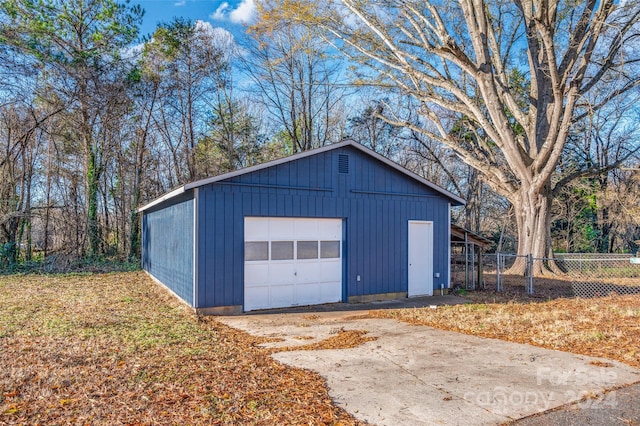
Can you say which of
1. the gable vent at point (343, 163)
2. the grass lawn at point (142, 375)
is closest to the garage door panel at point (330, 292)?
the gable vent at point (343, 163)

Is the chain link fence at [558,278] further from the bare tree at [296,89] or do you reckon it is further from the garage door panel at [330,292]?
the bare tree at [296,89]

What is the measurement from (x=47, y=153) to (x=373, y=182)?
1614cm

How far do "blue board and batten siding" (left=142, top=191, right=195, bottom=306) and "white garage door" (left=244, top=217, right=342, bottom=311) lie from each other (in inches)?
43.9

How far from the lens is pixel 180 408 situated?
143 inches

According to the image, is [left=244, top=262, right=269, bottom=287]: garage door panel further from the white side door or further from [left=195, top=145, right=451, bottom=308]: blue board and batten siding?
the white side door

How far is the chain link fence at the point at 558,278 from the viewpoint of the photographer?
11289 mm

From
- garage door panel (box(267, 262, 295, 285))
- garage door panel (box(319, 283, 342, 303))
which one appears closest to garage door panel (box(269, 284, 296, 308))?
garage door panel (box(267, 262, 295, 285))

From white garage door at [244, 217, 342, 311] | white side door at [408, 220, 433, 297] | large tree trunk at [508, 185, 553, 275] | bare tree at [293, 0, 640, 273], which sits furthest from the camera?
large tree trunk at [508, 185, 553, 275]

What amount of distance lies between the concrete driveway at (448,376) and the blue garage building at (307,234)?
196 centimetres

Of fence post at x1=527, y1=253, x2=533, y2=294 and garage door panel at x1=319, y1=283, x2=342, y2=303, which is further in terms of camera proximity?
fence post at x1=527, y1=253, x2=533, y2=294

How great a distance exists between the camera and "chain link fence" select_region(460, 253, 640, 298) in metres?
11.3

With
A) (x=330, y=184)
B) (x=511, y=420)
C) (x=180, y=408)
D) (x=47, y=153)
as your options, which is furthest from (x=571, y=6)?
(x=47, y=153)

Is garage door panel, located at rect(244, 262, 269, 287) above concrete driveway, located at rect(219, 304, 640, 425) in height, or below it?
above

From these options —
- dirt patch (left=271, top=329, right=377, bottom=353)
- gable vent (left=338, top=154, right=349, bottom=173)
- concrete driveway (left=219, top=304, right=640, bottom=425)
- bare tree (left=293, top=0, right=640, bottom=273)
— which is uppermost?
bare tree (left=293, top=0, right=640, bottom=273)
